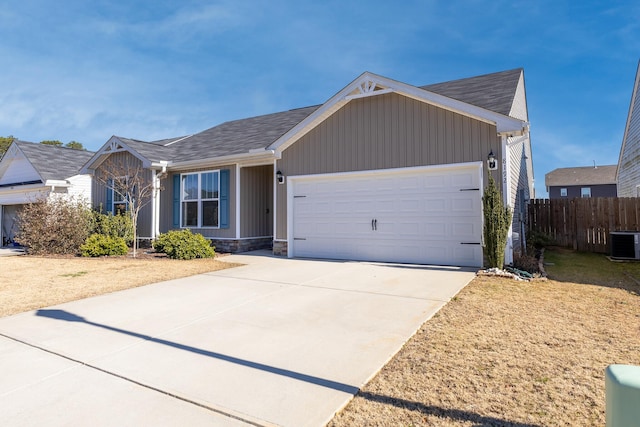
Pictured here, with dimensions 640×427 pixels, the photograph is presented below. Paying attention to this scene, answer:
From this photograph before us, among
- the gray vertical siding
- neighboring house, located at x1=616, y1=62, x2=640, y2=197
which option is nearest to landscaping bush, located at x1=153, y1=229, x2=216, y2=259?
the gray vertical siding

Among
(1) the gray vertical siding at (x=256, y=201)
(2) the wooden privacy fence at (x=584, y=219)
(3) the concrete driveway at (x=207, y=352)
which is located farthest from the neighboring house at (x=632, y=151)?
(1) the gray vertical siding at (x=256, y=201)

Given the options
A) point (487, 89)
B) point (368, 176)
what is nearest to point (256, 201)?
point (368, 176)

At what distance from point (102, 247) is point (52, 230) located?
2.40 m

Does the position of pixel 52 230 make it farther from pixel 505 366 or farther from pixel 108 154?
pixel 505 366

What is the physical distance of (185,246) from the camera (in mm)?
10188

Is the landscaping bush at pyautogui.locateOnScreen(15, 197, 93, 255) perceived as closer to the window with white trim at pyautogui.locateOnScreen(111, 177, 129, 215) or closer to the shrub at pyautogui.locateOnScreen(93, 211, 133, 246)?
the shrub at pyautogui.locateOnScreen(93, 211, 133, 246)

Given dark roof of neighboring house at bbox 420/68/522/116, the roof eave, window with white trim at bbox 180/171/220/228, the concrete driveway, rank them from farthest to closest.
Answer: the roof eave < window with white trim at bbox 180/171/220/228 < dark roof of neighboring house at bbox 420/68/522/116 < the concrete driveway

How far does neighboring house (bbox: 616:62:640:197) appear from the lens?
1369 centimetres

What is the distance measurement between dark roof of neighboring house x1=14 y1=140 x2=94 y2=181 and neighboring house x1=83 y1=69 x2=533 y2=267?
5679 millimetres

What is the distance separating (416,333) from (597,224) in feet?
35.1

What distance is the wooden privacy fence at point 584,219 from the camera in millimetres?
10656

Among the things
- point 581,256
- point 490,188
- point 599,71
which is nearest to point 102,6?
point 490,188

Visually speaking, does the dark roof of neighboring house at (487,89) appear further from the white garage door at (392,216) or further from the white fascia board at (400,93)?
the white garage door at (392,216)

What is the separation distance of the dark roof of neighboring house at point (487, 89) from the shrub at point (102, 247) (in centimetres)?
1067
